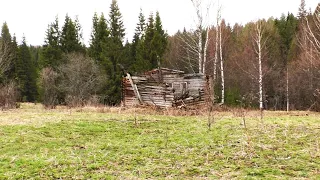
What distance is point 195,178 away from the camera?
5.15 m

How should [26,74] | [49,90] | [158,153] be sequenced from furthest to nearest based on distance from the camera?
[26,74], [49,90], [158,153]

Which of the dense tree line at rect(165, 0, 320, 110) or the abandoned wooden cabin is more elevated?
the dense tree line at rect(165, 0, 320, 110)

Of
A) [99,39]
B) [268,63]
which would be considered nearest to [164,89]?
[99,39]

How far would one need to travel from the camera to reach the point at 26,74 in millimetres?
46656

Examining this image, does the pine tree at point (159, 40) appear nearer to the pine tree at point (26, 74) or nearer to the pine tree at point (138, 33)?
the pine tree at point (138, 33)

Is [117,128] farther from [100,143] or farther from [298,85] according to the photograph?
[298,85]

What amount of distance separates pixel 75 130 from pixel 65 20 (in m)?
33.4

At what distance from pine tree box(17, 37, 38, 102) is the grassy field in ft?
125

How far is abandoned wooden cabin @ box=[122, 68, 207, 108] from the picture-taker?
20.5 m

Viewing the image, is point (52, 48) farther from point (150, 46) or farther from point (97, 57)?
point (150, 46)

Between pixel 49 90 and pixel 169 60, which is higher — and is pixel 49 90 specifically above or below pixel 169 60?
below

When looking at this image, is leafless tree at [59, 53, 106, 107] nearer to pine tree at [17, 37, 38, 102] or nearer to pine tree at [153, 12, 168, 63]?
pine tree at [153, 12, 168, 63]

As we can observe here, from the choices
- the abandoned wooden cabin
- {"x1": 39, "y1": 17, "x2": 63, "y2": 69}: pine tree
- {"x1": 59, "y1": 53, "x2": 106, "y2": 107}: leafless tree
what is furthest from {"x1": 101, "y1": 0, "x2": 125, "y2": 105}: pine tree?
the abandoned wooden cabin

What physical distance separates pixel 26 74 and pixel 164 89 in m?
33.2
